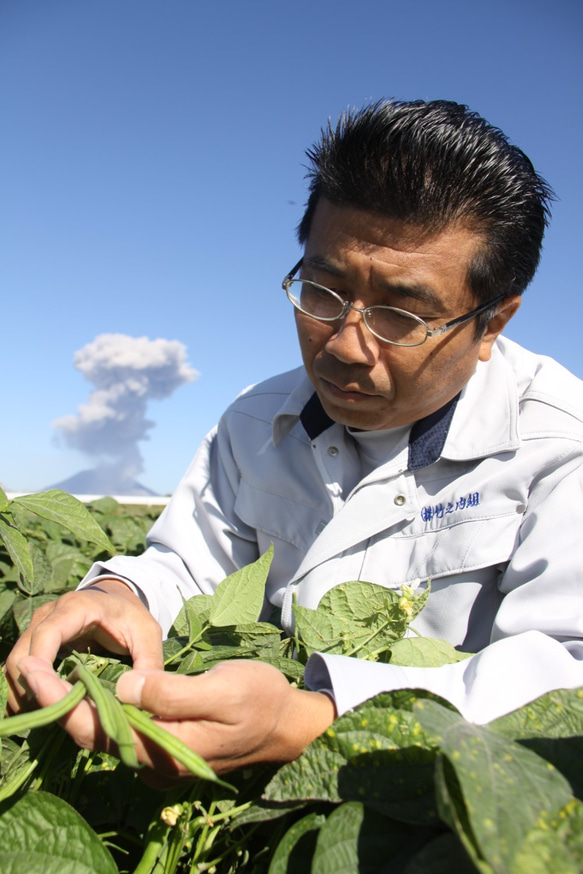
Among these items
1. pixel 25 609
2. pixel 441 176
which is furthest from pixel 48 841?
pixel 441 176

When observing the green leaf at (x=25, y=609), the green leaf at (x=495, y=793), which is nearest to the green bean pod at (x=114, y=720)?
the green leaf at (x=495, y=793)

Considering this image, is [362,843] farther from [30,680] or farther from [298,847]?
[30,680]

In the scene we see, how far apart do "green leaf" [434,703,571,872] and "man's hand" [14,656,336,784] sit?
9.5 inches

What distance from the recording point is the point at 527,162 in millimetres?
1497

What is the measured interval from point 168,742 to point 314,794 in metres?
0.16

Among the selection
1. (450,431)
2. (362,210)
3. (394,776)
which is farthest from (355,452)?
(394,776)

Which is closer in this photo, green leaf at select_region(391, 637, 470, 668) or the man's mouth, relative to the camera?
green leaf at select_region(391, 637, 470, 668)

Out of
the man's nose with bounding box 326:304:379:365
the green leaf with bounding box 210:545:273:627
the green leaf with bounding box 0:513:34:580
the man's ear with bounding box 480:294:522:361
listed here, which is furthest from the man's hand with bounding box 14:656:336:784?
the man's ear with bounding box 480:294:522:361

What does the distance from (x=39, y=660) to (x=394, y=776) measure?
1.36 feet

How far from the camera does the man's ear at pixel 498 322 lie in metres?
1.55

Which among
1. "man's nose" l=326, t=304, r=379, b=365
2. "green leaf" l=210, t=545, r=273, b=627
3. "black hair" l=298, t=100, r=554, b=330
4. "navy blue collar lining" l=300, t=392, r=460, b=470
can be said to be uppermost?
"black hair" l=298, t=100, r=554, b=330

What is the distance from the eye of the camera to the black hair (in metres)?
1.35

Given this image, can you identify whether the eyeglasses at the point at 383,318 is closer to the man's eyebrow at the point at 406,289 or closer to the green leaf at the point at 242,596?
the man's eyebrow at the point at 406,289

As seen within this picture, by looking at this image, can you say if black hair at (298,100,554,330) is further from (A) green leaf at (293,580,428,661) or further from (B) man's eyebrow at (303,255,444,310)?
(A) green leaf at (293,580,428,661)
